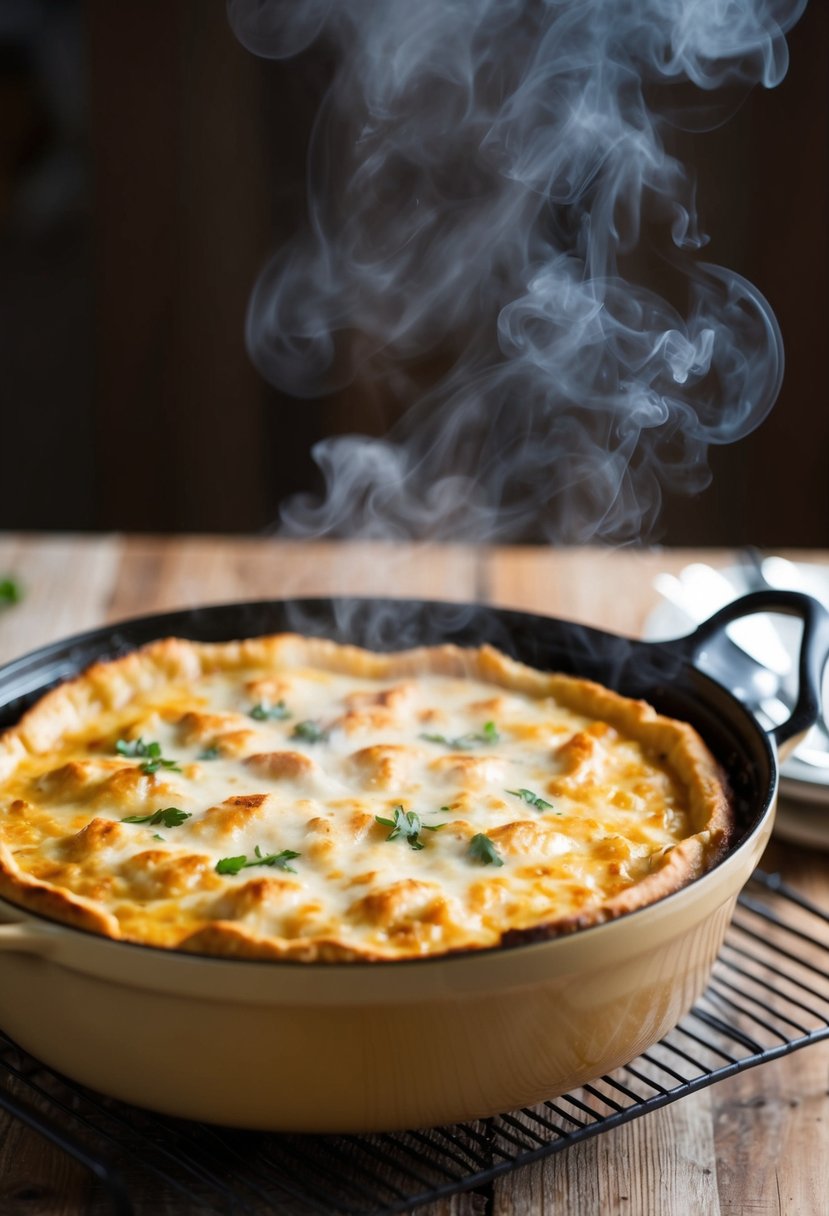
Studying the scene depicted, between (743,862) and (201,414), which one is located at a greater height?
(743,862)

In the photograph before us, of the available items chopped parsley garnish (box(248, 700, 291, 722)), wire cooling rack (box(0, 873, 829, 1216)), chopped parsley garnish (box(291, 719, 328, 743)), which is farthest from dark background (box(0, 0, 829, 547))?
wire cooling rack (box(0, 873, 829, 1216))

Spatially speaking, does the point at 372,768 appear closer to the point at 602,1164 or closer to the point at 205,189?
the point at 602,1164

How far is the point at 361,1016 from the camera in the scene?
1.49m

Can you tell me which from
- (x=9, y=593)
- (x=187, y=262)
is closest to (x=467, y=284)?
(x=187, y=262)

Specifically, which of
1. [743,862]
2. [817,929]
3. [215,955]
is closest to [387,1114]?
[215,955]

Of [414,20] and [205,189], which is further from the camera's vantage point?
[205,189]

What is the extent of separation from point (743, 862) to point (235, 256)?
429 cm

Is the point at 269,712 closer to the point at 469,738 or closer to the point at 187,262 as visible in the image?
the point at 469,738

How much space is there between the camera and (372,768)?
215 centimetres

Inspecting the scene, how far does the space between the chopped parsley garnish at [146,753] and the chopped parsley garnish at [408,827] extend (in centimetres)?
38

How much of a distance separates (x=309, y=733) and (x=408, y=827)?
1.30ft

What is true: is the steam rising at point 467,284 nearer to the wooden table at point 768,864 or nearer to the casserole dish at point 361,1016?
the wooden table at point 768,864

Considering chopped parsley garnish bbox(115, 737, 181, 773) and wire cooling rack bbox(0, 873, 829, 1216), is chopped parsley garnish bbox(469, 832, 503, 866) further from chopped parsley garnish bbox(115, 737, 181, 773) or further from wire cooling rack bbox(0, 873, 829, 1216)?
chopped parsley garnish bbox(115, 737, 181, 773)

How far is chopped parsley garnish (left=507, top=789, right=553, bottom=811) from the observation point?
80.9 inches
